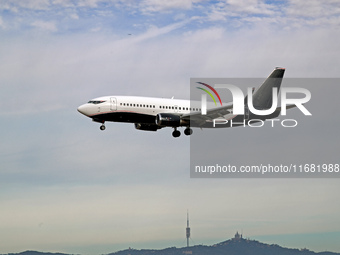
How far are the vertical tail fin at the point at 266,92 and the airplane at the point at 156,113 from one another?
503 centimetres

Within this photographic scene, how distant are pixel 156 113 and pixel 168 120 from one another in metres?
2.36

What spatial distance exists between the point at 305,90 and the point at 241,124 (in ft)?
53.5

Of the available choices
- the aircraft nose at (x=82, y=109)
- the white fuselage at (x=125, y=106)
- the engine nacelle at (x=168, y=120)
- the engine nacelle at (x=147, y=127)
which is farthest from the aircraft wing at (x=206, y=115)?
the aircraft nose at (x=82, y=109)

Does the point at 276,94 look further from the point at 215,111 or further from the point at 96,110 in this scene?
the point at 96,110

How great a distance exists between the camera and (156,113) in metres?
111

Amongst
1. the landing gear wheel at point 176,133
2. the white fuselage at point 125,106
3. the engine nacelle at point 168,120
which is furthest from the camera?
the landing gear wheel at point 176,133

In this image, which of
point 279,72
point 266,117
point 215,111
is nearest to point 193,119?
point 215,111

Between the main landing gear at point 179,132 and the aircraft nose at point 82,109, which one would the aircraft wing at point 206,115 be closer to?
the main landing gear at point 179,132

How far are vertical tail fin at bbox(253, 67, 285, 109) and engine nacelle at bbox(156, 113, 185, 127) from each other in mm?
16901

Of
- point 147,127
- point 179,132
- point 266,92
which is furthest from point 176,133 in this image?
point 266,92

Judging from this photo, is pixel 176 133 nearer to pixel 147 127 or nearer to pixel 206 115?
pixel 147 127

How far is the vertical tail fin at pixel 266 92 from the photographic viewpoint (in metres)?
122

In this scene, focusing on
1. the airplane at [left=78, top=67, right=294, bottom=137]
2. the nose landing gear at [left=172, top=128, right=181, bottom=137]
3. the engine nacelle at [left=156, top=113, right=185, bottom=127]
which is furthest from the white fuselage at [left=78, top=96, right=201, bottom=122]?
the nose landing gear at [left=172, top=128, right=181, bottom=137]

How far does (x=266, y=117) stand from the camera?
117062mm
